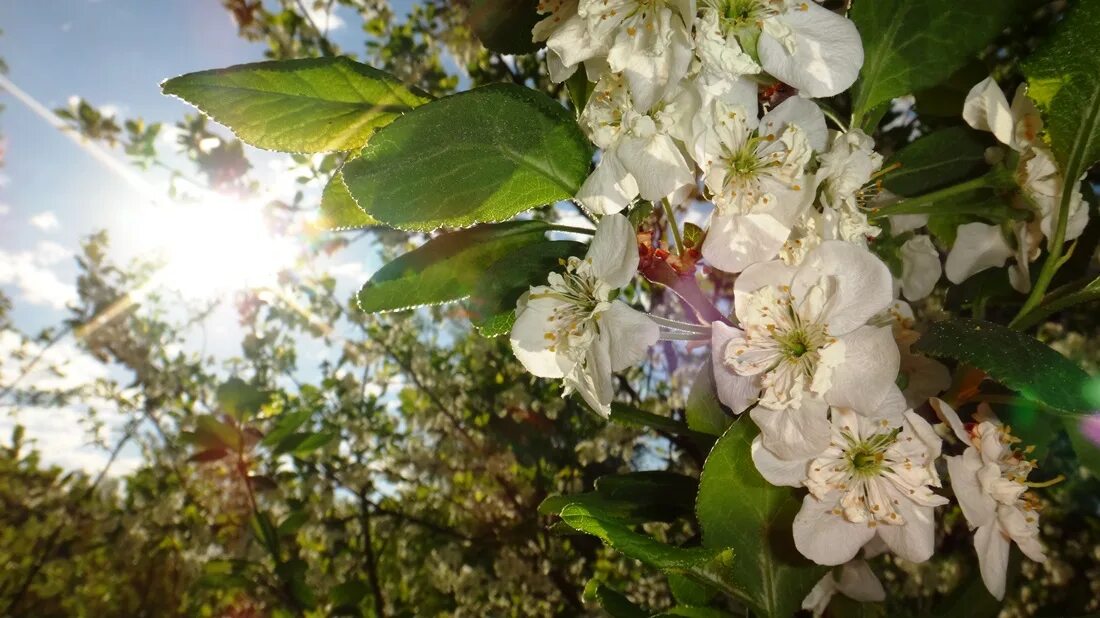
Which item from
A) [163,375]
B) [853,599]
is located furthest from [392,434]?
[853,599]

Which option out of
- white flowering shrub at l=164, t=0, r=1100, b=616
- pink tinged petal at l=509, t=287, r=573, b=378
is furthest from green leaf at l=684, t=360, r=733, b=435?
pink tinged petal at l=509, t=287, r=573, b=378

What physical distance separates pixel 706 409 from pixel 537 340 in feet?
0.44

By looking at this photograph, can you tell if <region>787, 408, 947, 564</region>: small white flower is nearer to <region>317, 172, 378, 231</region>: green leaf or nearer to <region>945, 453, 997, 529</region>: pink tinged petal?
<region>945, 453, 997, 529</region>: pink tinged petal

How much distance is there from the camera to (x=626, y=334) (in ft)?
1.47

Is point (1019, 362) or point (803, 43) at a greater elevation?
point (803, 43)

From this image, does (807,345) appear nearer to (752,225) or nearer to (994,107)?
(752,225)

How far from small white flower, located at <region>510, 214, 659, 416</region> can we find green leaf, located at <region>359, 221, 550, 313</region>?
50mm

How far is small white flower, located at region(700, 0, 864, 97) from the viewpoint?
42 centimetres

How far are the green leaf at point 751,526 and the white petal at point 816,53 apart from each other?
0.22 metres

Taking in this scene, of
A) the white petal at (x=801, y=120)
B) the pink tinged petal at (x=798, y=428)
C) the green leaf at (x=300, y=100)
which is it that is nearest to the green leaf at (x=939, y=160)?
the white petal at (x=801, y=120)

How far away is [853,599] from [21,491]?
465 centimetres

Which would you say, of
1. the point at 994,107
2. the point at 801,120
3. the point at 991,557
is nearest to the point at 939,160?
the point at 994,107

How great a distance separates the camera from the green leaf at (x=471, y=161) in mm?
417

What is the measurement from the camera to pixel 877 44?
0.49 meters
